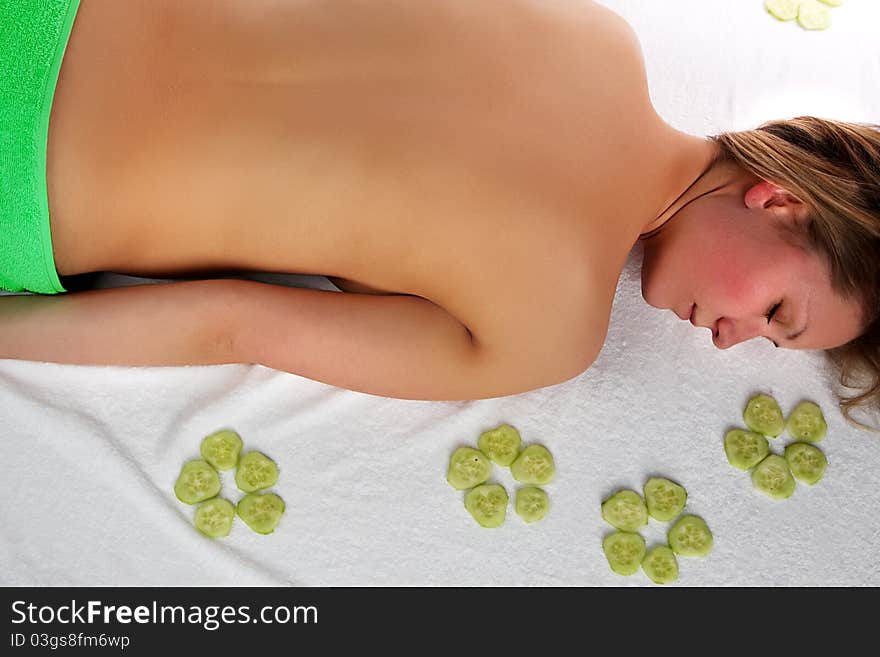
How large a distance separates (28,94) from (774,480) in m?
1.27

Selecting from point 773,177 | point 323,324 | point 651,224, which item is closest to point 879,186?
point 773,177

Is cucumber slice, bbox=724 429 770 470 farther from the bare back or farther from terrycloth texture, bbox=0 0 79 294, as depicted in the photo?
terrycloth texture, bbox=0 0 79 294

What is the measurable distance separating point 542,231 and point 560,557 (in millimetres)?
560

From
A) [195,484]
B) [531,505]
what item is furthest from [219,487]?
[531,505]

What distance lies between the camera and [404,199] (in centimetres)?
129

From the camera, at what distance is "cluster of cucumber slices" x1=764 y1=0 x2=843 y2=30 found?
1.84 m

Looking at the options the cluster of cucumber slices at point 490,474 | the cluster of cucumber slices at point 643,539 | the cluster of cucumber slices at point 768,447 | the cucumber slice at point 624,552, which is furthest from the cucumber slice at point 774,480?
the cluster of cucumber slices at point 490,474

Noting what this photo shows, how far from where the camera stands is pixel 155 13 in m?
1.25

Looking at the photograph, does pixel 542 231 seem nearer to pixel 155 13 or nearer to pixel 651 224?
pixel 651 224

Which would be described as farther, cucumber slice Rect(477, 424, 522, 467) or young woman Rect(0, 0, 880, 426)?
cucumber slice Rect(477, 424, 522, 467)

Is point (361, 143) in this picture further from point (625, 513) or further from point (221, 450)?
point (625, 513)

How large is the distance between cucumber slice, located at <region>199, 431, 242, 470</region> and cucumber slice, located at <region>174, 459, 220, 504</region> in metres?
0.02

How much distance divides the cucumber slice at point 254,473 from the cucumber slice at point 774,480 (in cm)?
80

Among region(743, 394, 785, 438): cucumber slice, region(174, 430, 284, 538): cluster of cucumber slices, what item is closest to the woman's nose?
region(743, 394, 785, 438): cucumber slice
